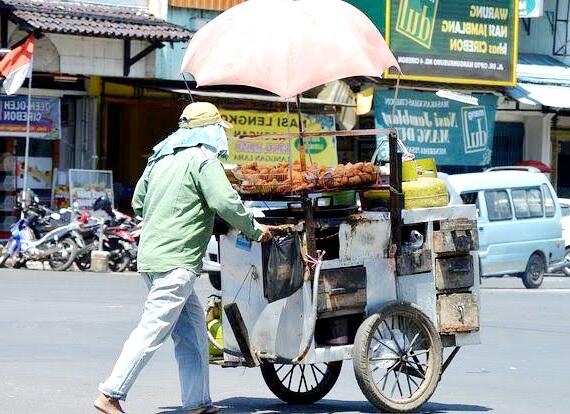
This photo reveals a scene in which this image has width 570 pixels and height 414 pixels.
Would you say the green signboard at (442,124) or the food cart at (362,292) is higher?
the green signboard at (442,124)

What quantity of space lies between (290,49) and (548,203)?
47.6ft

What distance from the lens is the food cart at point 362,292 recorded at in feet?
25.6

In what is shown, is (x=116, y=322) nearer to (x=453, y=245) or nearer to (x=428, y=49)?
(x=453, y=245)

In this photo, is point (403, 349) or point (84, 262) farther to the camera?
point (84, 262)

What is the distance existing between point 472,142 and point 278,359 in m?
21.9

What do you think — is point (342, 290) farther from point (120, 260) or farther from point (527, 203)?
point (527, 203)

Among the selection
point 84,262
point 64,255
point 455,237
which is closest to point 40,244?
point 64,255

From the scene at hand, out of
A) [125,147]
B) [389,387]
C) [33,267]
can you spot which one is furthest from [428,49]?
[389,387]

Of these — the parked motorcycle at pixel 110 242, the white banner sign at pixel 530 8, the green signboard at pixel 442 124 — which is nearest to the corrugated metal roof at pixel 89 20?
the parked motorcycle at pixel 110 242

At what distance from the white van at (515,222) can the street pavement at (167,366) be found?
3.90 metres

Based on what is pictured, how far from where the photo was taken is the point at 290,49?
333 inches

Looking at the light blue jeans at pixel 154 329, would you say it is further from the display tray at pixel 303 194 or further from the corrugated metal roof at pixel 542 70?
the corrugated metal roof at pixel 542 70

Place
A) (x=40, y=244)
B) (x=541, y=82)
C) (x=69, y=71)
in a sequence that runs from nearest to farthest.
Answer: (x=40, y=244), (x=69, y=71), (x=541, y=82)

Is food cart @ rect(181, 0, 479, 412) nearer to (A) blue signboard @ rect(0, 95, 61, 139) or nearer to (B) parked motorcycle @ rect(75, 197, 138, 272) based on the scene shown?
(B) parked motorcycle @ rect(75, 197, 138, 272)
